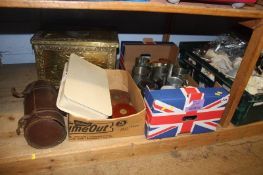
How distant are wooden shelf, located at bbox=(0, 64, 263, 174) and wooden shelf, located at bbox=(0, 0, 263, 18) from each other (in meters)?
0.62

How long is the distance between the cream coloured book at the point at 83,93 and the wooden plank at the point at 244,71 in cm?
64

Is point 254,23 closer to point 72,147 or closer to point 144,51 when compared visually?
point 144,51

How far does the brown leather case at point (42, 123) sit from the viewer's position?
0.96 m

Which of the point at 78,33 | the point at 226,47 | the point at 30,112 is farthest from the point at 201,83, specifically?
the point at 30,112

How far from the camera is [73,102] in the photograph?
0.98 m

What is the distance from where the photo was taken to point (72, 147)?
1.04 meters

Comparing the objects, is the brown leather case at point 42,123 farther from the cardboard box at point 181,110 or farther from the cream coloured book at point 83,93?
the cardboard box at point 181,110

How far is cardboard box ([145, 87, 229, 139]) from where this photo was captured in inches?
40.6

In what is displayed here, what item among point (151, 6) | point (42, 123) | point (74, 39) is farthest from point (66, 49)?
point (151, 6)

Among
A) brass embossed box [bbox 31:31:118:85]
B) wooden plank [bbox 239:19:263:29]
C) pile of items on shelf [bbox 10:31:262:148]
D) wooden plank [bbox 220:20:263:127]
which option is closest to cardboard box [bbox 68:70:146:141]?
pile of items on shelf [bbox 10:31:262:148]

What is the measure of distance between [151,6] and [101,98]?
0.49 metres

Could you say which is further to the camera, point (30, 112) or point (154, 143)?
point (154, 143)

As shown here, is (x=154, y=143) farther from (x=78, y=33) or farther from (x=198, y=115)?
(x=78, y=33)

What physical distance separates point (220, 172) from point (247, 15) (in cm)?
75
